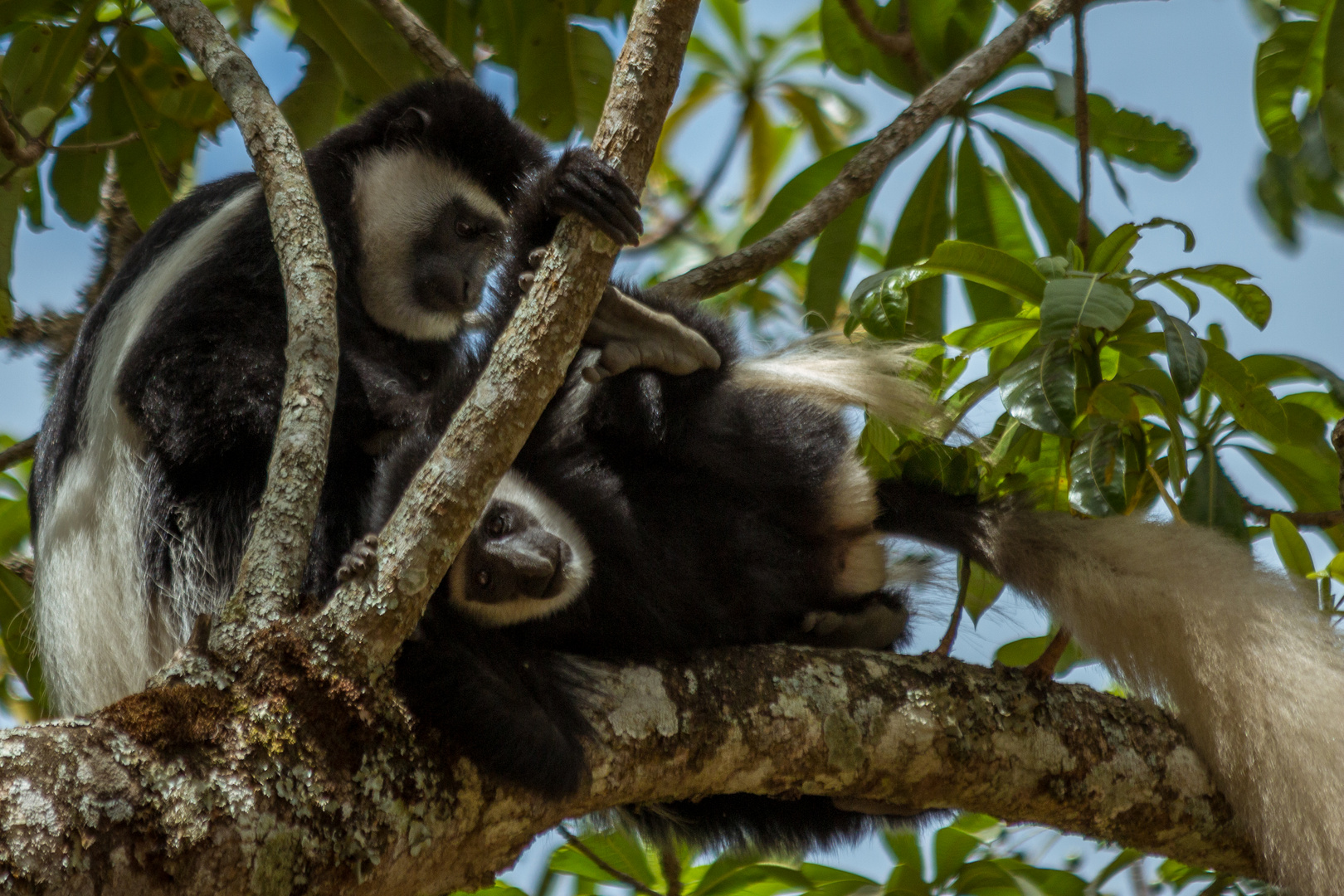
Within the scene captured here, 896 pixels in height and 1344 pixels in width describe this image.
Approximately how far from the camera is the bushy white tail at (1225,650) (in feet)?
5.41

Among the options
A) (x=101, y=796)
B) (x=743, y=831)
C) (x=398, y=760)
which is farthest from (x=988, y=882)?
(x=101, y=796)

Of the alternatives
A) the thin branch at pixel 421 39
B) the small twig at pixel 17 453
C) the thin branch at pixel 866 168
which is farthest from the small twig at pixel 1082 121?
the small twig at pixel 17 453

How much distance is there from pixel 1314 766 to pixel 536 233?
58.3 inches

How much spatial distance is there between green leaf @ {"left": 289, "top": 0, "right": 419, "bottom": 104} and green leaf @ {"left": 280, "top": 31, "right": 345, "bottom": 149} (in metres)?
0.06

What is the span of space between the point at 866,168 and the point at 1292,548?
1095 mm

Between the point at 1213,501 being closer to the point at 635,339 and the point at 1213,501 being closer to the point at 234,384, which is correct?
the point at 635,339

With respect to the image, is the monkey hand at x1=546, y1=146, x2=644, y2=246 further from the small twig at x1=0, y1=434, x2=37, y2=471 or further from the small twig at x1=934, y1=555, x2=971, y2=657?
the small twig at x1=0, y1=434, x2=37, y2=471

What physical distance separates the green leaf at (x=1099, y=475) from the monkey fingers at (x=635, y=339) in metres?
0.67

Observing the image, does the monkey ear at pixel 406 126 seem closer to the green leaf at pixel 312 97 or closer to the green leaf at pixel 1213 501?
the green leaf at pixel 312 97

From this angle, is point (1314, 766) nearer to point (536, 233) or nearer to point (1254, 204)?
point (536, 233)

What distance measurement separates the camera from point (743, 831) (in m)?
2.09

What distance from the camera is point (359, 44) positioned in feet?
8.28

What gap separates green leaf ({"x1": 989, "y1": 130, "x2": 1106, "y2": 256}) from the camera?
8.88 ft

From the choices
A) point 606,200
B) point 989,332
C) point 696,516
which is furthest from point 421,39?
point 989,332
